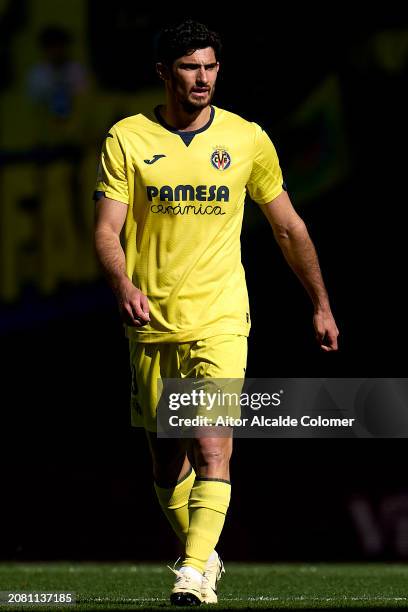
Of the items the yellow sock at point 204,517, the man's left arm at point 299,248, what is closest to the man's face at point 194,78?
the man's left arm at point 299,248

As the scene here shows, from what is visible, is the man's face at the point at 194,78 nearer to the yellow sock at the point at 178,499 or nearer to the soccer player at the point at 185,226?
the soccer player at the point at 185,226

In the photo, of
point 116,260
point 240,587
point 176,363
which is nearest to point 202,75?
point 116,260

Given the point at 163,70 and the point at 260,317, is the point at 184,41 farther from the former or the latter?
the point at 260,317

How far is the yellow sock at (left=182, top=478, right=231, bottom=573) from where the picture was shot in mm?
6422

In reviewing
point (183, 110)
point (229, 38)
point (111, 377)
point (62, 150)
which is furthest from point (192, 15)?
point (183, 110)

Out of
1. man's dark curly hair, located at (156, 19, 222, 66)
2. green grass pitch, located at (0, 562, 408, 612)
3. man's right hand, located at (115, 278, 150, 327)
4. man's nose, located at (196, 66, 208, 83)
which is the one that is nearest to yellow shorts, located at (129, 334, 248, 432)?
man's right hand, located at (115, 278, 150, 327)

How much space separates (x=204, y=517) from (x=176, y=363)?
720 mm

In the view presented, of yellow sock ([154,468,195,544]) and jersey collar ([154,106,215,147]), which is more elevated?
jersey collar ([154,106,215,147])

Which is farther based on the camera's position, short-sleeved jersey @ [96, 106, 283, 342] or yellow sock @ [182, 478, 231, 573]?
short-sleeved jersey @ [96, 106, 283, 342]

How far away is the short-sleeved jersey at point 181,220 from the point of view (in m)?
6.80

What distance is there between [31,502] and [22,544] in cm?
47

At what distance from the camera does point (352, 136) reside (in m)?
11.8

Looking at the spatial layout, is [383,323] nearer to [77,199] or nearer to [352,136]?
[352,136]

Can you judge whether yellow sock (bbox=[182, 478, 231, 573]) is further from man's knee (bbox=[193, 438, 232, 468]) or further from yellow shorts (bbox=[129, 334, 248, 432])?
yellow shorts (bbox=[129, 334, 248, 432])
